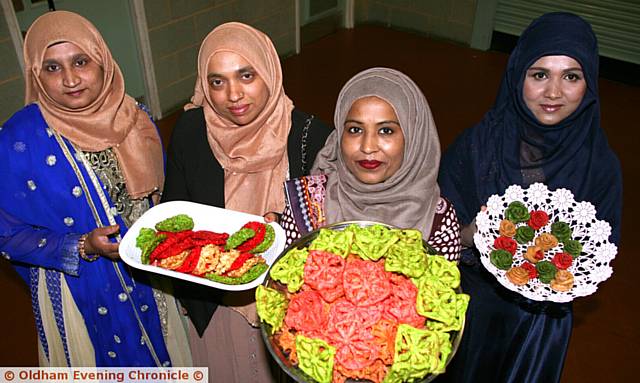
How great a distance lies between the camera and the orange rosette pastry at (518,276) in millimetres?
1515

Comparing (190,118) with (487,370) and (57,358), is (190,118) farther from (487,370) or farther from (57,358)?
(487,370)

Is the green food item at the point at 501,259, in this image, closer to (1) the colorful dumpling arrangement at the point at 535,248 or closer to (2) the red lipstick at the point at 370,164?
(1) the colorful dumpling arrangement at the point at 535,248

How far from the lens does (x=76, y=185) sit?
1.76 meters

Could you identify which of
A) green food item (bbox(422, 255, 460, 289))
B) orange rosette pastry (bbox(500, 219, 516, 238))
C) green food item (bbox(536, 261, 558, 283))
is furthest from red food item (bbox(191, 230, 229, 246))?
green food item (bbox(536, 261, 558, 283))

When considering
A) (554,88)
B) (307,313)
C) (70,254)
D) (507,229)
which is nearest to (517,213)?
(507,229)

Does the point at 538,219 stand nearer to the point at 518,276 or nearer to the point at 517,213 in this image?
the point at 517,213

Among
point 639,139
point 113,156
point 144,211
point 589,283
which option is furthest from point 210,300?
point 639,139

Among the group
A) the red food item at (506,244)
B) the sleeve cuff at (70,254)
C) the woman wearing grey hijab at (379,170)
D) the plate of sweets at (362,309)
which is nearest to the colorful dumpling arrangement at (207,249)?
the woman wearing grey hijab at (379,170)

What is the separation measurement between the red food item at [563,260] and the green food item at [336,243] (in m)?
0.71

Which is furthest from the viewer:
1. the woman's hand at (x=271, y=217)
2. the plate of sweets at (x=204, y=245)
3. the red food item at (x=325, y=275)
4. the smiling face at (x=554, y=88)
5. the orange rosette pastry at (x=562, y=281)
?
→ the woman's hand at (x=271, y=217)

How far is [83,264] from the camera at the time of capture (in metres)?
1.87

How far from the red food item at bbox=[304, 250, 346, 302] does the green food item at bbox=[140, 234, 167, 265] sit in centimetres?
74

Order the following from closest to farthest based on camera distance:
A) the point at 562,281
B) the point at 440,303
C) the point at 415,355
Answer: the point at 415,355 → the point at 440,303 → the point at 562,281

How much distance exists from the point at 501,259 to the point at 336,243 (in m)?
0.61
